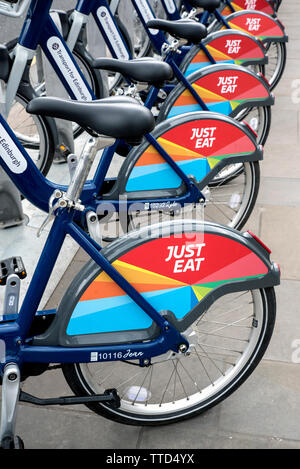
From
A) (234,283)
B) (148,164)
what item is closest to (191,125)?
(148,164)

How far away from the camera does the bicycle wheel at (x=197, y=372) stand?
2.30 m

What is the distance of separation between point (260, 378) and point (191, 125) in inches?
53.1

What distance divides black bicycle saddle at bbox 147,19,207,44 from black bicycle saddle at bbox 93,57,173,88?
2.60 feet

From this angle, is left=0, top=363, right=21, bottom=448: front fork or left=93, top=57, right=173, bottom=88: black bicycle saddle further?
left=93, top=57, right=173, bottom=88: black bicycle saddle

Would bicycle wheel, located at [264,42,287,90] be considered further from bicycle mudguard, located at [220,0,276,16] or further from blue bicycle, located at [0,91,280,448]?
blue bicycle, located at [0,91,280,448]

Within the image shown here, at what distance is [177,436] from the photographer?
237cm

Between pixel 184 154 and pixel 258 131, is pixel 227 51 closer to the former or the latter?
pixel 258 131

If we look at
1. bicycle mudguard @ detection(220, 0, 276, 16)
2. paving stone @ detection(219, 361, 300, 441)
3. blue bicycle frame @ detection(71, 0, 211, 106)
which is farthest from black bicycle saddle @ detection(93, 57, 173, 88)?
bicycle mudguard @ detection(220, 0, 276, 16)

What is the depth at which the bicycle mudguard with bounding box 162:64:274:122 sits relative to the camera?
146 inches

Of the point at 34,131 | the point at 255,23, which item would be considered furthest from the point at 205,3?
the point at 34,131

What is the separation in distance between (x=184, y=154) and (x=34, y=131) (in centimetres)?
156

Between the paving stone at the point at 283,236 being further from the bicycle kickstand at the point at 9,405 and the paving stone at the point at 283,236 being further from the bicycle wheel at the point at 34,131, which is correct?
the bicycle kickstand at the point at 9,405

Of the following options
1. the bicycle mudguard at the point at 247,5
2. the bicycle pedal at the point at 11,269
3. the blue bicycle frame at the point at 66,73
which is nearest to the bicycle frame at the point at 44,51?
the blue bicycle frame at the point at 66,73

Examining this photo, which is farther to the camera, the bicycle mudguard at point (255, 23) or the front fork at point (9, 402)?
the bicycle mudguard at point (255, 23)
